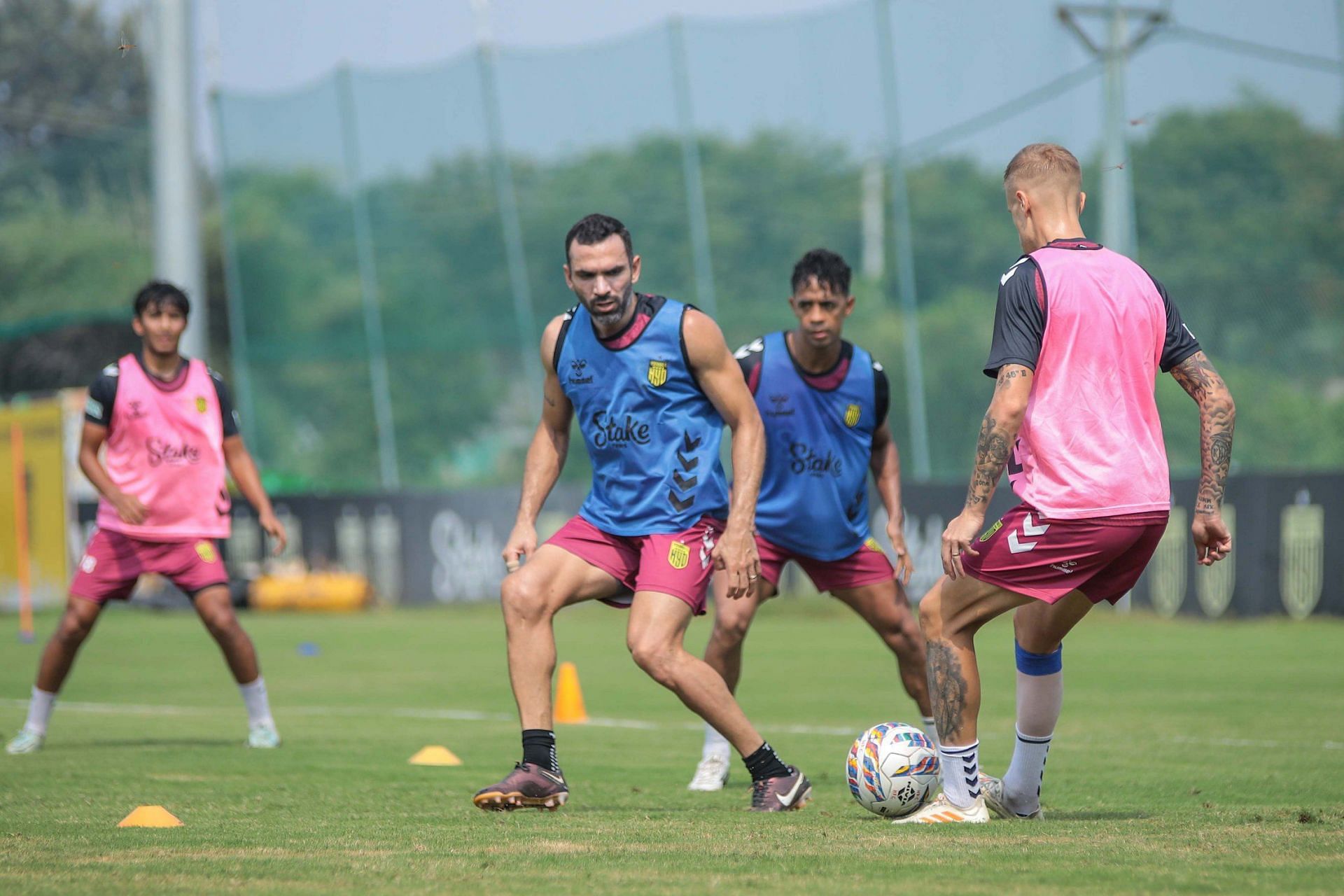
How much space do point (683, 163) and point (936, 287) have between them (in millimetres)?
5057

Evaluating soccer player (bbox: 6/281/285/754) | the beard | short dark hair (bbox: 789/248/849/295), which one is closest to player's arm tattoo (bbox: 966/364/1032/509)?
the beard

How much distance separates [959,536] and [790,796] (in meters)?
1.51

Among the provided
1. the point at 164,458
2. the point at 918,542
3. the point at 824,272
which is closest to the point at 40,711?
the point at 164,458

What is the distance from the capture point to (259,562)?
2470cm

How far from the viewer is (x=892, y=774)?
237 inches

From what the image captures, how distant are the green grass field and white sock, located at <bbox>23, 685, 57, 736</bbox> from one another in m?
0.14

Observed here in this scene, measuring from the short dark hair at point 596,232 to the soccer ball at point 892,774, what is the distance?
6.76 ft

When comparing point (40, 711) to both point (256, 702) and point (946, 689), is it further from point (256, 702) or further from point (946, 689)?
point (946, 689)

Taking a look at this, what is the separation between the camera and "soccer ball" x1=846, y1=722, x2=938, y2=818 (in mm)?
6027

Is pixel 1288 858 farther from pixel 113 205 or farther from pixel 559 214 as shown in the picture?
pixel 113 205

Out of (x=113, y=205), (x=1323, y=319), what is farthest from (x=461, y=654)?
(x=113, y=205)

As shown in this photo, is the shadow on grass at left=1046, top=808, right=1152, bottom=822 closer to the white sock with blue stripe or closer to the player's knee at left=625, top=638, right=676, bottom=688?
the white sock with blue stripe

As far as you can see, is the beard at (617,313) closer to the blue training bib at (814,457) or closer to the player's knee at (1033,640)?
the blue training bib at (814,457)

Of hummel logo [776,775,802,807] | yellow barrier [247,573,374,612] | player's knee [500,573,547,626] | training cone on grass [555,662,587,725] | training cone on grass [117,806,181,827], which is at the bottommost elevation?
yellow barrier [247,573,374,612]
